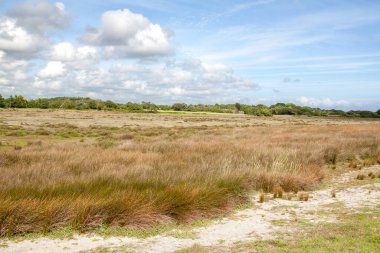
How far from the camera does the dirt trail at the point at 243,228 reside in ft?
20.6

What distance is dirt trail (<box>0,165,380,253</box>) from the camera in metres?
6.28

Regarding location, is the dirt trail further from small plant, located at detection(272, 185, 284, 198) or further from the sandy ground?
the sandy ground

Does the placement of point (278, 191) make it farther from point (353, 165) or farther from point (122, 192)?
point (353, 165)

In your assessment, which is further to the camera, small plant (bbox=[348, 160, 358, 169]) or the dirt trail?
small plant (bbox=[348, 160, 358, 169])

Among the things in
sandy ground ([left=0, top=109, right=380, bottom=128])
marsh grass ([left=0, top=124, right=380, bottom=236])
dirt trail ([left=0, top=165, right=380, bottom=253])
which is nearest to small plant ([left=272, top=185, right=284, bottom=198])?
marsh grass ([left=0, top=124, right=380, bottom=236])

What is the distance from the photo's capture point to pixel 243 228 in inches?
299

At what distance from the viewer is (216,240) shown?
678cm

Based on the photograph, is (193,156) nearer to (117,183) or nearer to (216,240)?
(117,183)

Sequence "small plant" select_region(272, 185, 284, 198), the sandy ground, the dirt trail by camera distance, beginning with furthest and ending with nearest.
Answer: the sandy ground → "small plant" select_region(272, 185, 284, 198) → the dirt trail

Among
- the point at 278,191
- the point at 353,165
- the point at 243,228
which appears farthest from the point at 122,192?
the point at 353,165

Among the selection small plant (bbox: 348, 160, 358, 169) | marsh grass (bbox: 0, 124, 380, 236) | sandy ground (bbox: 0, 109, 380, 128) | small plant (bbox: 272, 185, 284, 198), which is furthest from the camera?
sandy ground (bbox: 0, 109, 380, 128)

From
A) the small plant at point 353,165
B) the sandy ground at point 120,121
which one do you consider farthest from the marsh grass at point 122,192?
the sandy ground at point 120,121

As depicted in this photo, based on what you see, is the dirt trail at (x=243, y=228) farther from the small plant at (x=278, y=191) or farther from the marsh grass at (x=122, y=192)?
the marsh grass at (x=122, y=192)

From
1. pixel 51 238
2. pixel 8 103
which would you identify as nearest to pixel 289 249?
pixel 51 238
